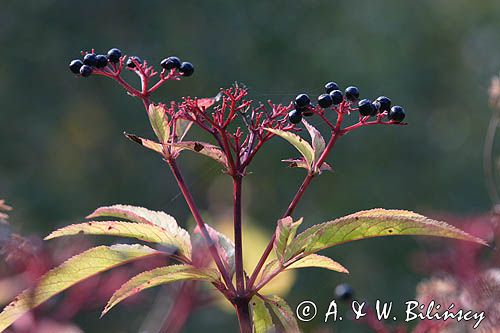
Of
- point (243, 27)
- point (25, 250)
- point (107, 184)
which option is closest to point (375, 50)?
point (243, 27)

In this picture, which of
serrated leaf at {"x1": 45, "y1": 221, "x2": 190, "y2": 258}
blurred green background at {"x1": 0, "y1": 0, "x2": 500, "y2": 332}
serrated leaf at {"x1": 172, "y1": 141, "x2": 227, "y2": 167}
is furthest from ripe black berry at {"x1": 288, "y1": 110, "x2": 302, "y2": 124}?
blurred green background at {"x1": 0, "y1": 0, "x2": 500, "y2": 332}

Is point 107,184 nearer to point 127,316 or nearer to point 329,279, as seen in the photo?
point 127,316

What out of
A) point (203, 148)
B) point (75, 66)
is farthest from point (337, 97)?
point (75, 66)

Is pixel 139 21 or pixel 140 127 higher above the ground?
pixel 139 21

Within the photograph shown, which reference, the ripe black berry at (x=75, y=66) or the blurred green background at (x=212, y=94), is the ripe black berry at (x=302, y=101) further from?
the blurred green background at (x=212, y=94)

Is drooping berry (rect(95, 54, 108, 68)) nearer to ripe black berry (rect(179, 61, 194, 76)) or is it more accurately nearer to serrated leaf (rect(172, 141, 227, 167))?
ripe black berry (rect(179, 61, 194, 76))

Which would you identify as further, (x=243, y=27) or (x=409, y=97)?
(x=409, y=97)

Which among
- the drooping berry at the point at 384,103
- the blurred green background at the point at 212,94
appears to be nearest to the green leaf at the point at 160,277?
the drooping berry at the point at 384,103
